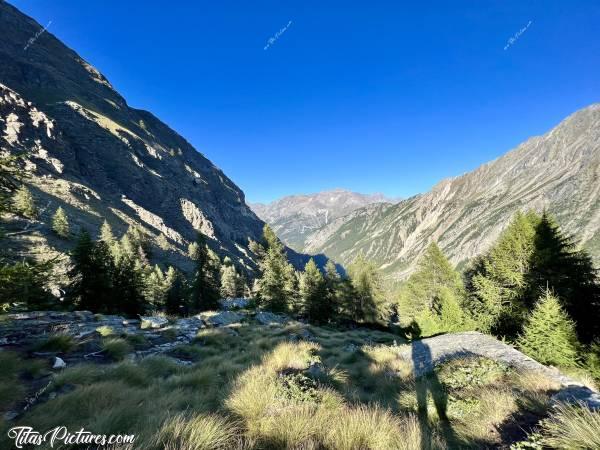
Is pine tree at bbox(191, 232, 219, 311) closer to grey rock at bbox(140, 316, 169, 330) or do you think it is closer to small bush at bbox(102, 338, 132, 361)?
grey rock at bbox(140, 316, 169, 330)

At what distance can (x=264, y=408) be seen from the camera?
466cm

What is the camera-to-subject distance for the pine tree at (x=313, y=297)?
4216 centimetres

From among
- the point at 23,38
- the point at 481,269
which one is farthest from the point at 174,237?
the point at 23,38

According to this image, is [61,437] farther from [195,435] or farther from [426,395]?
[426,395]

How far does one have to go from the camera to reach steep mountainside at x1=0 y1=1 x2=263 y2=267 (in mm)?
101625

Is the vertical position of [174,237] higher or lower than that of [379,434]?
higher

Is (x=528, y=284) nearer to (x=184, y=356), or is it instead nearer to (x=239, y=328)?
(x=239, y=328)

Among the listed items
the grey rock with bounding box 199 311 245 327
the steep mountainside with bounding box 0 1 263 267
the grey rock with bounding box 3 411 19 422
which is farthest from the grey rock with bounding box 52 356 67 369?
the steep mountainside with bounding box 0 1 263 267

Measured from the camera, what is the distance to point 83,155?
132250 mm

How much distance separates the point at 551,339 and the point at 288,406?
14274mm

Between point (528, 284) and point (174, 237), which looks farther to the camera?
point (174, 237)

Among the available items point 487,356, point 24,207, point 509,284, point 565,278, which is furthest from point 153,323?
point 565,278

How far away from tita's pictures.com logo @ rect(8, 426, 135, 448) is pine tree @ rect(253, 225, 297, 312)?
36026mm

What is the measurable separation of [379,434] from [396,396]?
12.6ft
